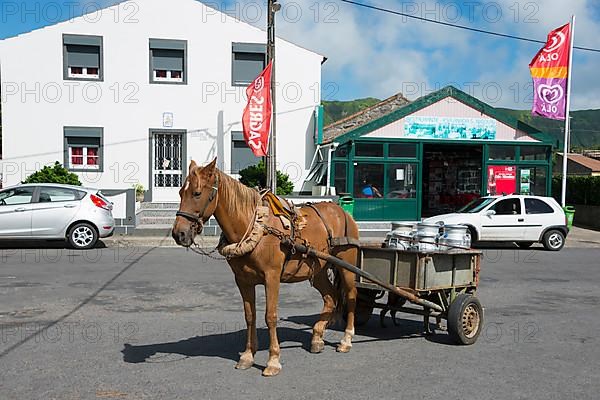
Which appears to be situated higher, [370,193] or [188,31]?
[188,31]

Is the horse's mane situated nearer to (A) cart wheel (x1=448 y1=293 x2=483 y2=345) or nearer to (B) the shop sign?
(A) cart wheel (x1=448 y1=293 x2=483 y2=345)

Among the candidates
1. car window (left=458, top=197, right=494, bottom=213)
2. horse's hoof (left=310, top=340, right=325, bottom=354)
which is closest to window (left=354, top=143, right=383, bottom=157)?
car window (left=458, top=197, right=494, bottom=213)

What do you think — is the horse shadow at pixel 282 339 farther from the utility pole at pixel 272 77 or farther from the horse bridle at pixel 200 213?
the utility pole at pixel 272 77

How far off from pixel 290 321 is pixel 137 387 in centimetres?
297

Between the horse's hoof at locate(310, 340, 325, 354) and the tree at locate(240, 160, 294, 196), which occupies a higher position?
the tree at locate(240, 160, 294, 196)

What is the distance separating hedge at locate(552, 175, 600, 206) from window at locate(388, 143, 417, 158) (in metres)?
7.95

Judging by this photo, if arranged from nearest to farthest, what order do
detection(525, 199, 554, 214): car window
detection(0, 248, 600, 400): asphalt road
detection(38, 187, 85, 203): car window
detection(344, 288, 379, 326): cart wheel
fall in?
detection(0, 248, 600, 400): asphalt road < detection(344, 288, 379, 326): cart wheel < detection(38, 187, 85, 203): car window < detection(525, 199, 554, 214): car window

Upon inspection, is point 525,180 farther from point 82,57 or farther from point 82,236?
point 82,57

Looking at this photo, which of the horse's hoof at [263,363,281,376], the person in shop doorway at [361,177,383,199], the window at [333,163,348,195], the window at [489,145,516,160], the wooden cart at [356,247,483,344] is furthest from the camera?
the window at [489,145,516,160]

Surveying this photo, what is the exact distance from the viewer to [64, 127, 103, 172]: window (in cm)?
2183

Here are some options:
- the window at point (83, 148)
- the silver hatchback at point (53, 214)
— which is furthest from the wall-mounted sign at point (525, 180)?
the window at point (83, 148)

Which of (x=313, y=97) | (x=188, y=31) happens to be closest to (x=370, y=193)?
(x=313, y=97)

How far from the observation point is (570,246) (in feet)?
61.3

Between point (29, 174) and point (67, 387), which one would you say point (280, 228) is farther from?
point (29, 174)
